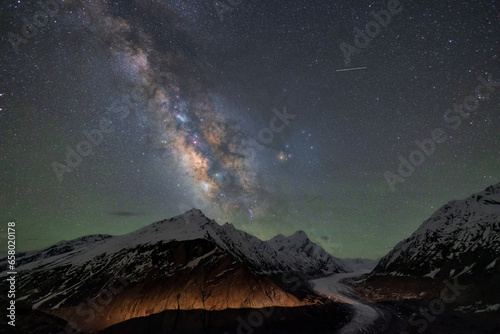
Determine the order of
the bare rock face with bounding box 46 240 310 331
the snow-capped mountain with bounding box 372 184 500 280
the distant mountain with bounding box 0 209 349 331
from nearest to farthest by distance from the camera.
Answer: the bare rock face with bounding box 46 240 310 331 → the distant mountain with bounding box 0 209 349 331 → the snow-capped mountain with bounding box 372 184 500 280

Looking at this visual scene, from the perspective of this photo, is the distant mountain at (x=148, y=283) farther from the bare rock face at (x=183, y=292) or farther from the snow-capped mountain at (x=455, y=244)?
the snow-capped mountain at (x=455, y=244)

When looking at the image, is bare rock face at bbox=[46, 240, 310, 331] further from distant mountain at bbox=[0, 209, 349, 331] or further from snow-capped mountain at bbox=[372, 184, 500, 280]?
snow-capped mountain at bbox=[372, 184, 500, 280]

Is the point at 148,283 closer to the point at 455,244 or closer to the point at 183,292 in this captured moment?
the point at 183,292

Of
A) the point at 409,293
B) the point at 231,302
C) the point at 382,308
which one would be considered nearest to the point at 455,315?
the point at 382,308

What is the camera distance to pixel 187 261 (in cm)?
10225

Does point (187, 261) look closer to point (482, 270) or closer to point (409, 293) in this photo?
point (409, 293)

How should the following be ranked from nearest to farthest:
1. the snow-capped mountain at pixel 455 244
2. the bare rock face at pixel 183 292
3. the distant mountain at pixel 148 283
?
the bare rock face at pixel 183 292 < the distant mountain at pixel 148 283 < the snow-capped mountain at pixel 455 244

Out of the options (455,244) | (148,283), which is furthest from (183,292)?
(455,244)

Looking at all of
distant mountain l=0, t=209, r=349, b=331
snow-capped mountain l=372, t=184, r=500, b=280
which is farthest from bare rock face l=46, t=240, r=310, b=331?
snow-capped mountain l=372, t=184, r=500, b=280

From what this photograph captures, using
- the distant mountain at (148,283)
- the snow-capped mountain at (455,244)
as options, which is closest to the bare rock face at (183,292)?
the distant mountain at (148,283)

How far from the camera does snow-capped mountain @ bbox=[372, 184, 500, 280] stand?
111 meters

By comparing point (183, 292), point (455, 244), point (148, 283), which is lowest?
point (455, 244)

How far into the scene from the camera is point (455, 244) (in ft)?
429

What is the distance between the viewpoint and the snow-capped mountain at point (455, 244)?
111m
